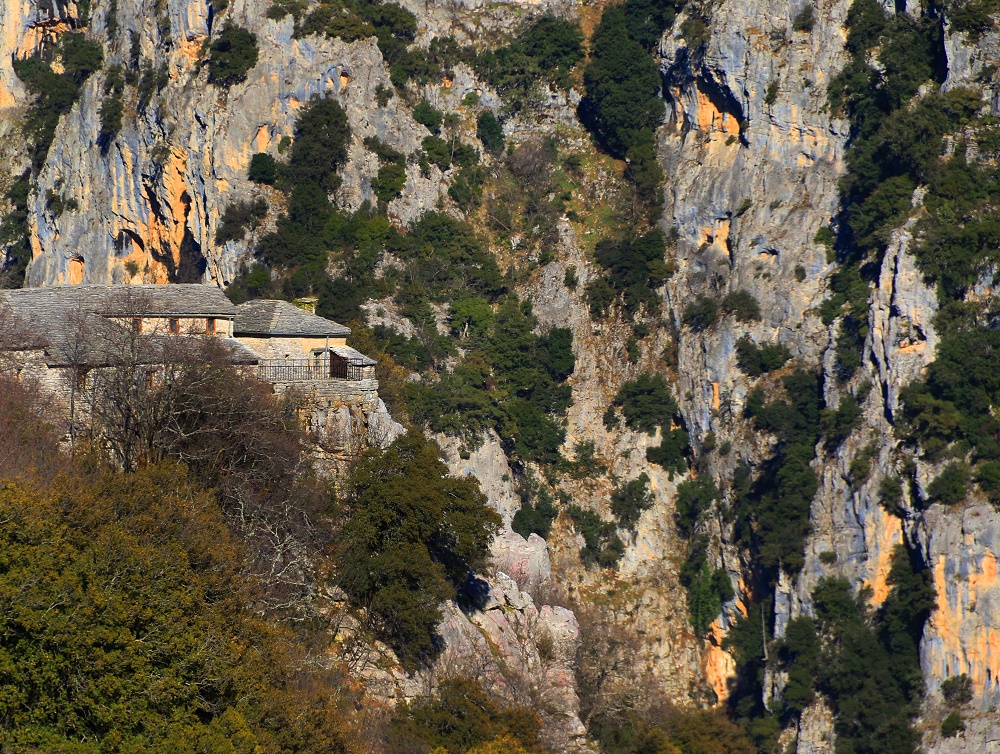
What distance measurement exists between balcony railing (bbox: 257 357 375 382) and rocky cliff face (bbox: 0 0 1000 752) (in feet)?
79.8

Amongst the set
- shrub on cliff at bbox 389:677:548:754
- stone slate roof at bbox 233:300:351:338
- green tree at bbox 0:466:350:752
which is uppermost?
stone slate roof at bbox 233:300:351:338

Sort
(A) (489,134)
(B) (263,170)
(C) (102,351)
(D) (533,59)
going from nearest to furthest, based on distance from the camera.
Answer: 1. (C) (102,351)
2. (B) (263,170)
3. (A) (489,134)
4. (D) (533,59)

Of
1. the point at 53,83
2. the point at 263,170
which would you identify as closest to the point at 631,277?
the point at 263,170

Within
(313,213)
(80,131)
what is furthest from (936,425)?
(80,131)

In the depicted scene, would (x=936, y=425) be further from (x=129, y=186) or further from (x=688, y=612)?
(x=129, y=186)

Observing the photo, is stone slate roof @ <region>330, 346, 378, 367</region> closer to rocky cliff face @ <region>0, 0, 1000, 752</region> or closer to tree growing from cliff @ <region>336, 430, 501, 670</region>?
tree growing from cliff @ <region>336, 430, 501, 670</region>

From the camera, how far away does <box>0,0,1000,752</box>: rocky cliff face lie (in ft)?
267

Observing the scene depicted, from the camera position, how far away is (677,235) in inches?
3789

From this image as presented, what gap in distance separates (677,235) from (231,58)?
28.5m

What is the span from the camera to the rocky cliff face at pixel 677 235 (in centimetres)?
8131

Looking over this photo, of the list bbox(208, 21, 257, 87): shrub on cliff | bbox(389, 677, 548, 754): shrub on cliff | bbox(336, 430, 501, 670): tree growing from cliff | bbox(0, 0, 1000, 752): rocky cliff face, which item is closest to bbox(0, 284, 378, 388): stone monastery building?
bbox(336, 430, 501, 670): tree growing from cliff

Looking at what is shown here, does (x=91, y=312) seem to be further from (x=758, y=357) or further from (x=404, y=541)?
(x=758, y=357)

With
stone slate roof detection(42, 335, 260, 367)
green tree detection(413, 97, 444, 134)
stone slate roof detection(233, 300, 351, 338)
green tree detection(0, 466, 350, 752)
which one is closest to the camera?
green tree detection(0, 466, 350, 752)

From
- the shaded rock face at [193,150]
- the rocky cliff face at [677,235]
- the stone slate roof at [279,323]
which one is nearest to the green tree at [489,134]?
the rocky cliff face at [677,235]
